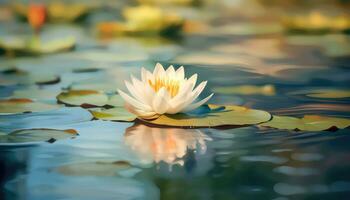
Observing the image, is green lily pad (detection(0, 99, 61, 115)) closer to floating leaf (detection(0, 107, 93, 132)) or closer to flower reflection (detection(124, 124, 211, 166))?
A: floating leaf (detection(0, 107, 93, 132))

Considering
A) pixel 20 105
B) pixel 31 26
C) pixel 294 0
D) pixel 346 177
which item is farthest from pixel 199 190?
pixel 294 0

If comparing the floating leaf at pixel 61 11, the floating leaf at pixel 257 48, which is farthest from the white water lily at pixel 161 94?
the floating leaf at pixel 61 11

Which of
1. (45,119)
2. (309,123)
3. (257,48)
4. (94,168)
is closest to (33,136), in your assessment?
(45,119)

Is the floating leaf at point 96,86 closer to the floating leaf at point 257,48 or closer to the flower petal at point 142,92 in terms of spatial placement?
the flower petal at point 142,92

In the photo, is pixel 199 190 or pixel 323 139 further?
pixel 323 139

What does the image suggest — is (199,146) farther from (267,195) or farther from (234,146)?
(267,195)

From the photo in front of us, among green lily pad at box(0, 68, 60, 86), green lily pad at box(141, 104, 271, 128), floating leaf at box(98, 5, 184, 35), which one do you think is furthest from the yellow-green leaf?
floating leaf at box(98, 5, 184, 35)
